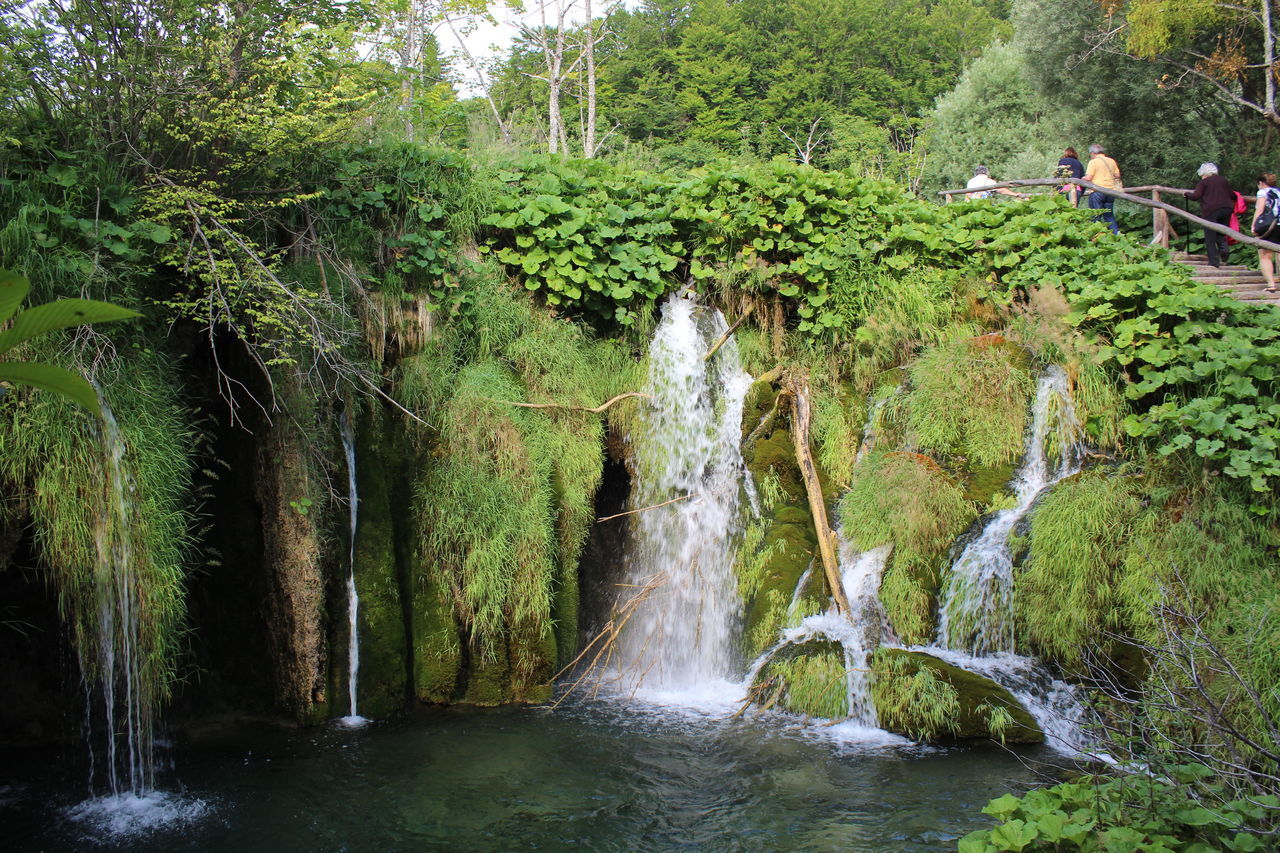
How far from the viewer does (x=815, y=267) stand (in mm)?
8055

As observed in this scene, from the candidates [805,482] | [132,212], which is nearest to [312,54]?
[132,212]

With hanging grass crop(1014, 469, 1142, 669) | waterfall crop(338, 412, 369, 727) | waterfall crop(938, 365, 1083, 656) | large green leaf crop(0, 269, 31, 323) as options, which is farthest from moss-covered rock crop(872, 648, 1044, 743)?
large green leaf crop(0, 269, 31, 323)

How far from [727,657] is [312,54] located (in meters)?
5.49

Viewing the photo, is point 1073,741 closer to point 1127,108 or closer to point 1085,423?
point 1085,423

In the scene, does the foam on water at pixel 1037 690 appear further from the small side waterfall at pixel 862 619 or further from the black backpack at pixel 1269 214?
the black backpack at pixel 1269 214

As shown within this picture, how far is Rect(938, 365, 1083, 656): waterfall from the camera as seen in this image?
636 cm

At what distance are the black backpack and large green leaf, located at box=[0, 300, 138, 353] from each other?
10942mm

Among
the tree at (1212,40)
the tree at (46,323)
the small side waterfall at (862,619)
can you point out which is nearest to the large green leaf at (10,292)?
the tree at (46,323)

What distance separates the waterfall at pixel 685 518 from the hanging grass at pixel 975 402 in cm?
154

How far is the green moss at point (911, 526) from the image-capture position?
6.53 m

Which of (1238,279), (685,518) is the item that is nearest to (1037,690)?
(685,518)

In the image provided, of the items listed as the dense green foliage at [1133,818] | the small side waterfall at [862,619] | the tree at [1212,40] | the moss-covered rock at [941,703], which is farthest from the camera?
the tree at [1212,40]

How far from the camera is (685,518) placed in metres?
7.57

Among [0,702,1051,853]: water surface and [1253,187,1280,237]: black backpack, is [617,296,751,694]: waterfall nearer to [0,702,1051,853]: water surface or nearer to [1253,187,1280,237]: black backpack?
[0,702,1051,853]: water surface
